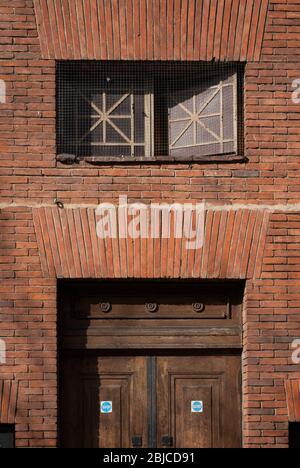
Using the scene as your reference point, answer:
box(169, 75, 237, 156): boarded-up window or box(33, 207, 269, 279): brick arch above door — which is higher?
box(169, 75, 237, 156): boarded-up window

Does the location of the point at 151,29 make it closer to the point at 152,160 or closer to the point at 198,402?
the point at 152,160

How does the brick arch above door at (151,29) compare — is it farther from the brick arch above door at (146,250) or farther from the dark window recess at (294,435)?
the dark window recess at (294,435)

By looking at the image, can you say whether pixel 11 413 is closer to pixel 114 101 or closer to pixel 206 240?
pixel 206 240

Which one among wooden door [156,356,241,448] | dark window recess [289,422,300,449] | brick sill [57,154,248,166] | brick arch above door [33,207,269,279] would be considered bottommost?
dark window recess [289,422,300,449]

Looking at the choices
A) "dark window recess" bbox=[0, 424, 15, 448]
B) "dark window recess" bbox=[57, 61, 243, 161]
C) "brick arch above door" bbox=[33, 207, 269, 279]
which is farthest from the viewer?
"dark window recess" bbox=[57, 61, 243, 161]

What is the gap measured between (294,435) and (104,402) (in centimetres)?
171

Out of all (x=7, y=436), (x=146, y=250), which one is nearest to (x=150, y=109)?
(x=146, y=250)

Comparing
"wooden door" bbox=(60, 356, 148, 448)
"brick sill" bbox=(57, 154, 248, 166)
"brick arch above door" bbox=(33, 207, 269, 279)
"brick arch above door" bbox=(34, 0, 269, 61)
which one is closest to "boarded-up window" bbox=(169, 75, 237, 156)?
"brick sill" bbox=(57, 154, 248, 166)

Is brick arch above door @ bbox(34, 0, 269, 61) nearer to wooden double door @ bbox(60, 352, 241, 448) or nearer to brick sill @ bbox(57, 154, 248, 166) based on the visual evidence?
brick sill @ bbox(57, 154, 248, 166)

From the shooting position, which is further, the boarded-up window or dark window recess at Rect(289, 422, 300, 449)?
the boarded-up window

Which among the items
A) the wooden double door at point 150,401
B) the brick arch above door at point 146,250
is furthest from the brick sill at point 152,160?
the wooden double door at point 150,401

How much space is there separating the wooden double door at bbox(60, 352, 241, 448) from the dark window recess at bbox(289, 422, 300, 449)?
47 centimetres

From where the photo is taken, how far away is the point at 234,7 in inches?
422

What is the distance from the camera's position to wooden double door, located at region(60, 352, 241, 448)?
417 inches
